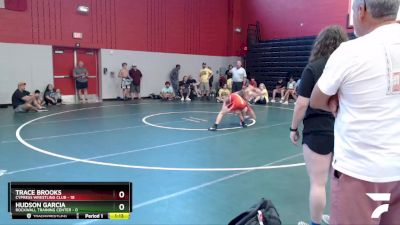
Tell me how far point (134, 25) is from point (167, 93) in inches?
158

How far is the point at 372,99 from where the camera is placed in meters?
1.50

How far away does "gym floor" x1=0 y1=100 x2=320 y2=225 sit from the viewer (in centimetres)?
369

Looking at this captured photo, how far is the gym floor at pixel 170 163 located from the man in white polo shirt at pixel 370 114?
1937 mm

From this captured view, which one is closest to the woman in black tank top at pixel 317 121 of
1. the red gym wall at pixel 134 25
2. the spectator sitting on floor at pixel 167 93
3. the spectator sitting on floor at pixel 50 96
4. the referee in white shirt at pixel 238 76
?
the referee in white shirt at pixel 238 76

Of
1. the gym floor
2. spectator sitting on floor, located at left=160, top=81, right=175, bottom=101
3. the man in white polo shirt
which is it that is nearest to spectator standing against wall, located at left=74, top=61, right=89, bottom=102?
spectator sitting on floor, located at left=160, top=81, right=175, bottom=101

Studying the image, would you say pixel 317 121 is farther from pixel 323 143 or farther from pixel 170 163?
pixel 170 163

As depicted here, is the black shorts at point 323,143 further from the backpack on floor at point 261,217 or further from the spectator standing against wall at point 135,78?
the spectator standing against wall at point 135,78

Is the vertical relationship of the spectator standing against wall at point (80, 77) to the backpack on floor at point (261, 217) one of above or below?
above

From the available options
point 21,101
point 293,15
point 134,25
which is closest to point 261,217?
point 21,101

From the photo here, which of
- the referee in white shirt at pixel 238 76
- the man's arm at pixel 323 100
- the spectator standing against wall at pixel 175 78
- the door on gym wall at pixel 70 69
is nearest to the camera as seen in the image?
the man's arm at pixel 323 100

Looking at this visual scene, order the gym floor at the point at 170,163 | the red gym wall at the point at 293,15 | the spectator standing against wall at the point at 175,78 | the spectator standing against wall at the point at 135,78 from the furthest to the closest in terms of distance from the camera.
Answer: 1. the spectator standing against wall at the point at 175,78
2. the red gym wall at the point at 293,15
3. the spectator standing against wall at the point at 135,78
4. the gym floor at the point at 170,163

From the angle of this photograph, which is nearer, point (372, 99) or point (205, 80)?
point (372, 99)

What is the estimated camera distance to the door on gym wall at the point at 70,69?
15211 mm

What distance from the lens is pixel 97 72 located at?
16688 millimetres
